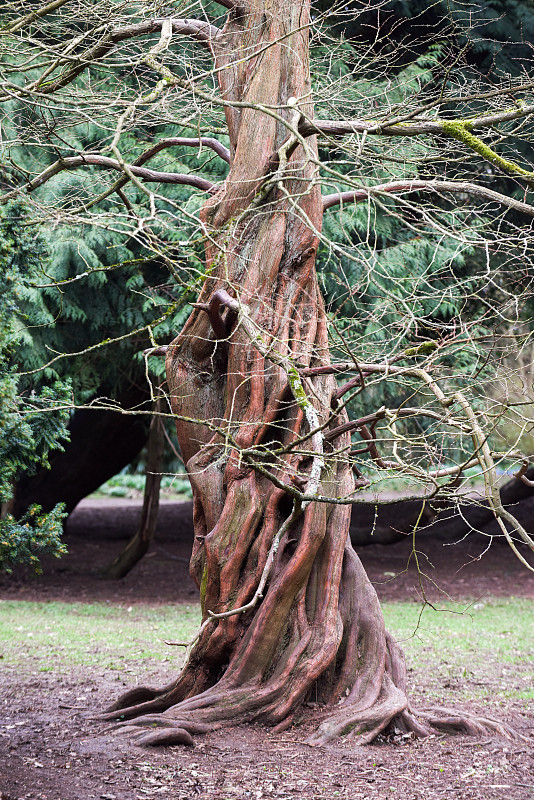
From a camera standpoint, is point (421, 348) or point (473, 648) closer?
point (421, 348)

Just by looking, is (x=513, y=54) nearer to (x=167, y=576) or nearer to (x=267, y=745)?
(x=167, y=576)

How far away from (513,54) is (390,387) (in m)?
6.69

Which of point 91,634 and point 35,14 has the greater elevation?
point 35,14

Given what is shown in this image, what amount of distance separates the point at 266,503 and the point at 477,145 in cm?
286

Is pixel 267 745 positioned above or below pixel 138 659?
above

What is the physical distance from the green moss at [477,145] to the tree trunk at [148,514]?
8285 mm

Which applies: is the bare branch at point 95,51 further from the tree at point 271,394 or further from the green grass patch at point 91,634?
the green grass patch at point 91,634

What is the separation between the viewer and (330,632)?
5598mm

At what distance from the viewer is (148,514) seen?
1382 centimetres

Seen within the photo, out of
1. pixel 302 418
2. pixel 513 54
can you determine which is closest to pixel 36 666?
pixel 302 418

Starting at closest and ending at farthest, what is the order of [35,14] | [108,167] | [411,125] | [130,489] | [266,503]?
[35,14], [411,125], [266,503], [108,167], [130,489]

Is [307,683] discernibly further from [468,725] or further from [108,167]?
[108,167]

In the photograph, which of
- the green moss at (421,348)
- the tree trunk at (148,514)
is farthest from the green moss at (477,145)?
the tree trunk at (148,514)

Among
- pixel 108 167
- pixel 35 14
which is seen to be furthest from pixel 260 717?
pixel 35 14
